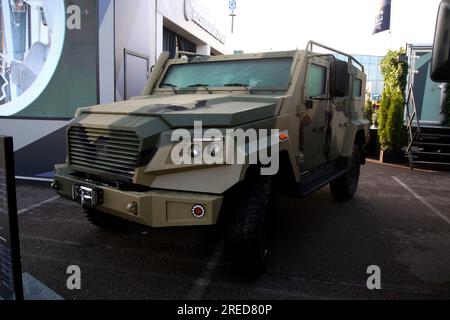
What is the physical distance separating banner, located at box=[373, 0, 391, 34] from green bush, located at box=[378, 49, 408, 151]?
14.5ft

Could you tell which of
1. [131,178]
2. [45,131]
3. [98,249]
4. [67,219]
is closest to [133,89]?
[45,131]

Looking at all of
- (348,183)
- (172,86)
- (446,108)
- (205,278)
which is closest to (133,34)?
(172,86)

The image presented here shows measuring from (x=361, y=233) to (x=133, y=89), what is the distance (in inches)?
179

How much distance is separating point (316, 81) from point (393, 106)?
20.3ft

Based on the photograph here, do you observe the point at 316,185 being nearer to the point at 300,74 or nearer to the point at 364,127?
the point at 300,74

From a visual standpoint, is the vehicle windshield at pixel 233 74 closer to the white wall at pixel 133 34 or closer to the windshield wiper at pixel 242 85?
the windshield wiper at pixel 242 85

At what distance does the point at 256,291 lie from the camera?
3.03m

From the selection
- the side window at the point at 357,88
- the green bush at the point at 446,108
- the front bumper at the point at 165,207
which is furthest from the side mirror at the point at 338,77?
the green bush at the point at 446,108

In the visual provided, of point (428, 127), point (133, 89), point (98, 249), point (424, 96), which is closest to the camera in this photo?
point (98, 249)

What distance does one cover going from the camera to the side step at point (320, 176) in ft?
13.1

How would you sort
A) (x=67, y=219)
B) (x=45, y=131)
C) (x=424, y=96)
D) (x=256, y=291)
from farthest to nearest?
(x=424, y=96), (x=45, y=131), (x=67, y=219), (x=256, y=291)

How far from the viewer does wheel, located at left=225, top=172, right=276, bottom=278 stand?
9.77 feet

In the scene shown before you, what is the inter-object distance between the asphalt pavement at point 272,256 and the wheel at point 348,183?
27 cm
